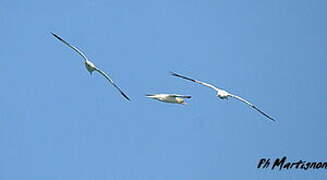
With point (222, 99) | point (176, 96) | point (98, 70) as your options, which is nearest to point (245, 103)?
point (222, 99)

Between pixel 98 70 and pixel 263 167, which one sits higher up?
pixel 98 70

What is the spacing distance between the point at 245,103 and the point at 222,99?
1285 mm

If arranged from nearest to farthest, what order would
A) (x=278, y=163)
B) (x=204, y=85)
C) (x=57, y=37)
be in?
(x=57, y=37)
(x=204, y=85)
(x=278, y=163)

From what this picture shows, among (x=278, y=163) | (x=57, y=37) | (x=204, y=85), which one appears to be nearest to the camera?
(x=57, y=37)

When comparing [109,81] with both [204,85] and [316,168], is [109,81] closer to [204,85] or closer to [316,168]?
[204,85]

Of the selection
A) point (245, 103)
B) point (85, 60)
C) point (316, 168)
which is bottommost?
point (316, 168)

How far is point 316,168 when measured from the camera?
165 ft

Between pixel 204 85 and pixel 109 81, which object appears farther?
pixel 204 85

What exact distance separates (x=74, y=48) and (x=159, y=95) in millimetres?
4745

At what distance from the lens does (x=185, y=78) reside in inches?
1722

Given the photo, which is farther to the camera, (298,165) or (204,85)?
(298,165)

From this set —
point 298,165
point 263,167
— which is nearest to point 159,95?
point 263,167

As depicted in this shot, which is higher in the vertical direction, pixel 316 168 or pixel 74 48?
pixel 74 48

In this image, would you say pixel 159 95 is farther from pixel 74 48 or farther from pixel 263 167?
pixel 263 167
